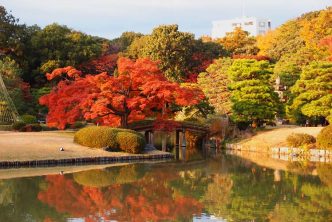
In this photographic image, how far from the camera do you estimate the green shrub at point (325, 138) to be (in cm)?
2886

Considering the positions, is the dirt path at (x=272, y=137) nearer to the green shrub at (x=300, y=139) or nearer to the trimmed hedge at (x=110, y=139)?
the green shrub at (x=300, y=139)

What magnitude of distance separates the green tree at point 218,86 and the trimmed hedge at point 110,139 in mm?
10989

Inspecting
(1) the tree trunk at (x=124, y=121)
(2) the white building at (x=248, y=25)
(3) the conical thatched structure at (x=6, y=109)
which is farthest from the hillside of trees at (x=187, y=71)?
(2) the white building at (x=248, y=25)

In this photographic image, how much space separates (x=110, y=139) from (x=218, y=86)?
14183 mm

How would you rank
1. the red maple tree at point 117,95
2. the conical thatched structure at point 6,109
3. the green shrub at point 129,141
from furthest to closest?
1. the conical thatched structure at point 6,109
2. the red maple tree at point 117,95
3. the green shrub at point 129,141

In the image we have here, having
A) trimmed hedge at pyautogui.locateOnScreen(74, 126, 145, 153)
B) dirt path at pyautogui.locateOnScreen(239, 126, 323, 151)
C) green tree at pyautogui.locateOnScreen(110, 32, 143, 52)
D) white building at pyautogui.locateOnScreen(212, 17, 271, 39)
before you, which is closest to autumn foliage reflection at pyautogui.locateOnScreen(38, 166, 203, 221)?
trimmed hedge at pyautogui.locateOnScreen(74, 126, 145, 153)

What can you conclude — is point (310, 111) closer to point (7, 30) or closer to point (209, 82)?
point (209, 82)

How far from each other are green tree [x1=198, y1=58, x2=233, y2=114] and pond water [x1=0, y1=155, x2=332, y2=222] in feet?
44.0

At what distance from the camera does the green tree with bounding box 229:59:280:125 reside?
3441cm

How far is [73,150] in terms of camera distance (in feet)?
84.2

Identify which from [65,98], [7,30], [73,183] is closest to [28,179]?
[73,183]

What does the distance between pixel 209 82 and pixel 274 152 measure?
371 inches

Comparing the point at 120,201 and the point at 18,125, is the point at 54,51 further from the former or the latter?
the point at 120,201

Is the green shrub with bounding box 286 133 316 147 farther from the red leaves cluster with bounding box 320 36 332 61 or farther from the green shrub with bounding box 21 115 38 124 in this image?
the green shrub with bounding box 21 115 38 124
